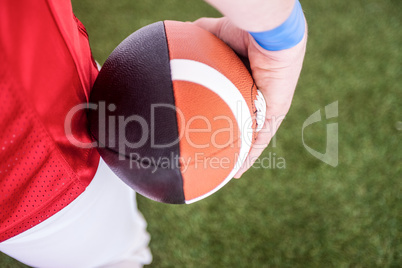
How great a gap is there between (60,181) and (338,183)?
1.29 m

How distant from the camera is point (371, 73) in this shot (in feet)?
6.30

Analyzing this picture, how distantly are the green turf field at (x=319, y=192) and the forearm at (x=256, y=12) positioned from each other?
1.04 m

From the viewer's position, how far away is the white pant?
0.81 metres

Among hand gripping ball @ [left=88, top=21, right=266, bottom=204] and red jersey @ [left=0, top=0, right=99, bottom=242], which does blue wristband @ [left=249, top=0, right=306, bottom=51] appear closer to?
hand gripping ball @ [left=88, top=21, right=266, bottom=204]

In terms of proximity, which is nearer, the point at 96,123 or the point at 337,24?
the point at 96,123

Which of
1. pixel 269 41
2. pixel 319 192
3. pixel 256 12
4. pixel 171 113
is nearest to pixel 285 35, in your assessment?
pixel 269 41

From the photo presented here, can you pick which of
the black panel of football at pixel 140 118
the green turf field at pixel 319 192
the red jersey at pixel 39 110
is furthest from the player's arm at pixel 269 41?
the green turf field at pixel 319 192

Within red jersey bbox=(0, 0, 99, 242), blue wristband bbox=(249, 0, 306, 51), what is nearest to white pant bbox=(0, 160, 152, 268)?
red jersey bbox=(0, 0, 99, 242)

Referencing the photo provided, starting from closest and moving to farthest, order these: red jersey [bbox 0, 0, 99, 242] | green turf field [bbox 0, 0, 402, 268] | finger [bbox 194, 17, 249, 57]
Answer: red jersey [bbox 0, 0, 99, 242] < finger [bbox 194, 17, 249, 57] < green turf field [bbox 0, 0, 402, 268]

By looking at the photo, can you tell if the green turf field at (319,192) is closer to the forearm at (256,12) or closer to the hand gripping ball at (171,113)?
the hand gripping ball at (171,113)

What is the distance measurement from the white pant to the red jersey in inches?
2.1

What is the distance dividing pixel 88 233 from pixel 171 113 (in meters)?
0.45

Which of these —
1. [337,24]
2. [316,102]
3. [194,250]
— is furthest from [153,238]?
[337,24]

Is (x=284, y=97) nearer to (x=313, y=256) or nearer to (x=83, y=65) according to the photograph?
(x=83, y=65)
